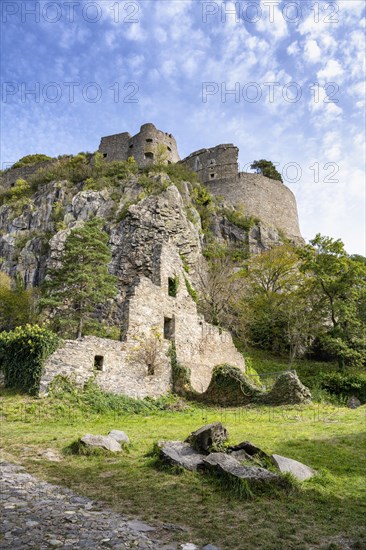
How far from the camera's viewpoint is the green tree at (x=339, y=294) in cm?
2389

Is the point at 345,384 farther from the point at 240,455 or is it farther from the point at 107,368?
the point at 240,455

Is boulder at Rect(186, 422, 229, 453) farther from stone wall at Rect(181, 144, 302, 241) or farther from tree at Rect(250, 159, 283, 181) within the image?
tree at Rect(250, 159, 283, 181)

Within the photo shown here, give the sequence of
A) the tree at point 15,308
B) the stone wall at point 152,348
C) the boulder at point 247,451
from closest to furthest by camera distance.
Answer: the boulder at point 247,451 < the stone wall at point 152,348 < the tree at point 15,308

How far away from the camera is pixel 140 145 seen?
47281mm

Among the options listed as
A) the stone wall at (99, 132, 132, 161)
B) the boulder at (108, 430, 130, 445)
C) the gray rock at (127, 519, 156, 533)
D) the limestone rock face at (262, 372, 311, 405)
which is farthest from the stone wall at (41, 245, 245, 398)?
the stone wall at (99, 132, 132, 161)

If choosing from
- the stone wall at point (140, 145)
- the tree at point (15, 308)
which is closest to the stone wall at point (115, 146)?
the stone wall at point (140, 145)

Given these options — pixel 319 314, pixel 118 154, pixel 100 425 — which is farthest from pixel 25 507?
pixel 118 154

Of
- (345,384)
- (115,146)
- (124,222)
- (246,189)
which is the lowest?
(345,384)

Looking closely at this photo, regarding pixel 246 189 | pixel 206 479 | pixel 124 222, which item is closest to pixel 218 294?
pixel 124 222

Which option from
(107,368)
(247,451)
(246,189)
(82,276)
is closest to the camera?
(247,451)

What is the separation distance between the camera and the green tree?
2389 centimetres

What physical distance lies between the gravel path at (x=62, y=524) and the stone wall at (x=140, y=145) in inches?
1707

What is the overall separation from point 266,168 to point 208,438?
51.4m

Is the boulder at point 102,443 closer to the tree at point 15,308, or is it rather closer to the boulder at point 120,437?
the boulder at point 120,437
